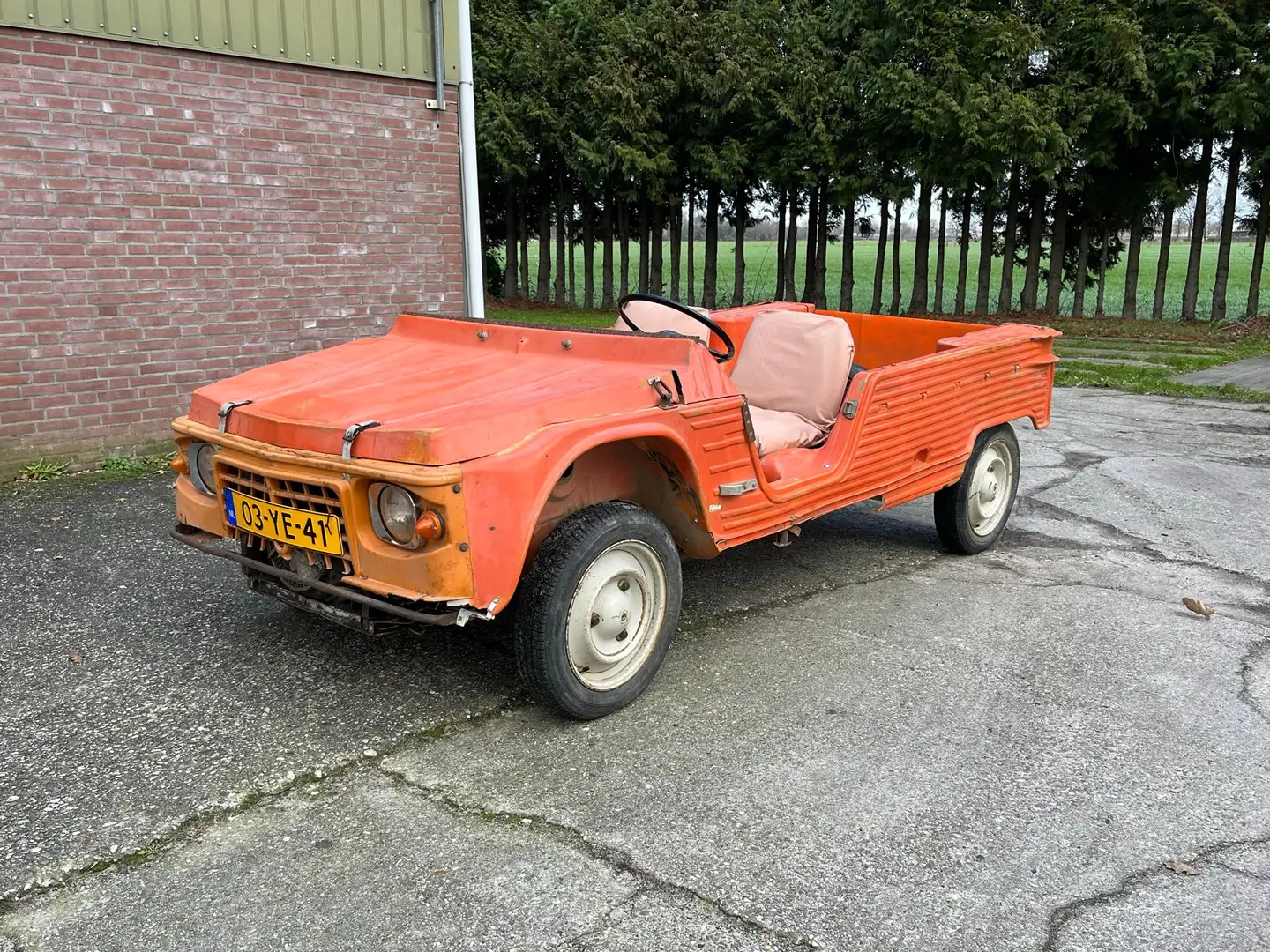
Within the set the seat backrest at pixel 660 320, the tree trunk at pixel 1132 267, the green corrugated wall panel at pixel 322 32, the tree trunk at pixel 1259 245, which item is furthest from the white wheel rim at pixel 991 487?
the tree trunk at pixel 1132 267

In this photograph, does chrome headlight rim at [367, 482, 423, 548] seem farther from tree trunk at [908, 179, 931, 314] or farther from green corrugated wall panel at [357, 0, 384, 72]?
tree trunk at [908, 179, 931, 314]

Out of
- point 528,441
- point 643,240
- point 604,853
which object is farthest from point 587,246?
point 604,853

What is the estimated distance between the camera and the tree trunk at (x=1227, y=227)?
59.7 feet

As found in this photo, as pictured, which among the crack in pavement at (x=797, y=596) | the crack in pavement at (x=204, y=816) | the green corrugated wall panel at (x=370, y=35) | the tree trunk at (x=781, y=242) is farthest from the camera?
the tree trunk at (x=781, y=242)

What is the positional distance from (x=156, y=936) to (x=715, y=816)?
1473 millimetres

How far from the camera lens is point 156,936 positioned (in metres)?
2.52

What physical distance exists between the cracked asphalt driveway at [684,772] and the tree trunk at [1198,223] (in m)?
15.6

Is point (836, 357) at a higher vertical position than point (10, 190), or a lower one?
lower

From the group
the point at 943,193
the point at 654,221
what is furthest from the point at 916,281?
the point at 654,221

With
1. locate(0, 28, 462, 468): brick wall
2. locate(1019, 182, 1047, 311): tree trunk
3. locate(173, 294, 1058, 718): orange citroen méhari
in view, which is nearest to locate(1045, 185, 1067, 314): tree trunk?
locate(1019, 182, 1047, 311): tree trunk

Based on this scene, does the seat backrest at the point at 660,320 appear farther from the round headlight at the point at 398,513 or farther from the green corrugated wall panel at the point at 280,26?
the green corrugated wall panel at the point at 280,26

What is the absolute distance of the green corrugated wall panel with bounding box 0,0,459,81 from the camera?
22.6 ft

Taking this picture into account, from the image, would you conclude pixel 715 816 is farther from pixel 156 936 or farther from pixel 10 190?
pixel 10 190

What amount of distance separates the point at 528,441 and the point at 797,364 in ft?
7.56
